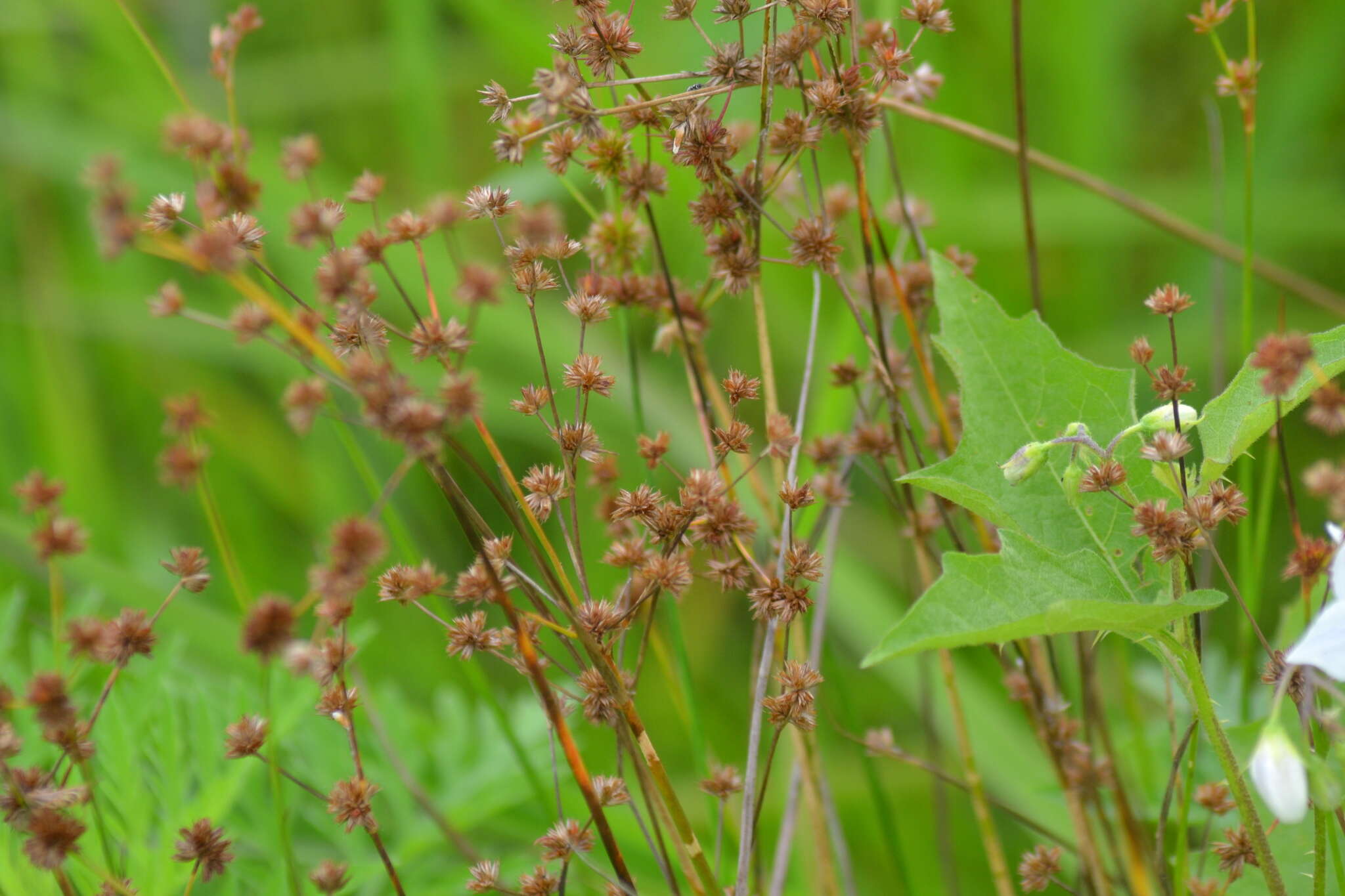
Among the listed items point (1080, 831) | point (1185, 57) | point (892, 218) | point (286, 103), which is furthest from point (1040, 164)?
point (286, 103)

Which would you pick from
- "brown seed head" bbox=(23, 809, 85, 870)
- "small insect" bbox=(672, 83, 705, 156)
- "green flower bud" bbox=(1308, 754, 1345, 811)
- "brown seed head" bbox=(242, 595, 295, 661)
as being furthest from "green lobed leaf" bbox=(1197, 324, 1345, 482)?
"brown seed head" bbox=(23, 809, 85, 870)

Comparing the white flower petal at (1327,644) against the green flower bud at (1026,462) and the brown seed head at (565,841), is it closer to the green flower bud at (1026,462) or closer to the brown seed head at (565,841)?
the green flower bud at (1026,462)

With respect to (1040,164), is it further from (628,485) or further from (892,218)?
(628,485)

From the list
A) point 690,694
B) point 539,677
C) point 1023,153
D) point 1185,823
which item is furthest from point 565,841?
point 1023,153

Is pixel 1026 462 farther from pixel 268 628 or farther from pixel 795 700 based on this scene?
pixel 268 628

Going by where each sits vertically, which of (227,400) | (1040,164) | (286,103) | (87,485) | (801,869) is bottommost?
(801,869)

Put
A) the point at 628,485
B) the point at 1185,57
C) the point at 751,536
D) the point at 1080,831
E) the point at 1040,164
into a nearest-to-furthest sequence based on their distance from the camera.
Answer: the point at 751,536, the point at 1080,831, the point at 1040,164, the point at 628,485, the point at 1185,57

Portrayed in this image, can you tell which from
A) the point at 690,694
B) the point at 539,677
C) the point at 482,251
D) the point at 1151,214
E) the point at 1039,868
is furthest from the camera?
the point at 482,251
